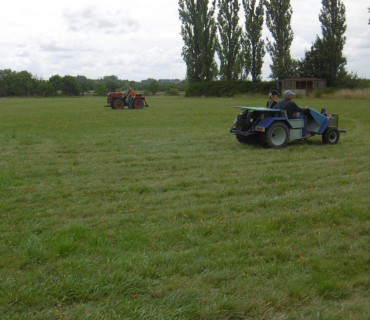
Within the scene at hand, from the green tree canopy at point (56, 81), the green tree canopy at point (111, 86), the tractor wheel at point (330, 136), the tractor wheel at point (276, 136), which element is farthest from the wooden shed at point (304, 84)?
the green tree canopy at point (111, 86)

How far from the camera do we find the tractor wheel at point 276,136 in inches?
357

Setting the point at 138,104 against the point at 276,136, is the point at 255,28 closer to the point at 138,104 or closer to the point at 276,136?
the point at 138,104

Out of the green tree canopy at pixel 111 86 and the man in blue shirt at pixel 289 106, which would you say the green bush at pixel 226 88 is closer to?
the man in blue shirt at pixel 289 106

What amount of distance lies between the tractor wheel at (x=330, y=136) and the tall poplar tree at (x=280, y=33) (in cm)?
3488

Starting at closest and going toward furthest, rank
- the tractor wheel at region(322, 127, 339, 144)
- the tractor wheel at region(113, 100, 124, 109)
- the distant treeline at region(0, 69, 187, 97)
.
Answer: the tractor wheel at region(322, 127, 339, 144) < the tractor wheel at region(113, 100, 124, 109) < the distant treeline at region(0, 69, 187, 97)

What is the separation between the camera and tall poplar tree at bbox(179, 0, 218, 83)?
1845 inches

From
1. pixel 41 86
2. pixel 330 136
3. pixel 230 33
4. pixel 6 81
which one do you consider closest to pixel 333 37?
pixel 230 33

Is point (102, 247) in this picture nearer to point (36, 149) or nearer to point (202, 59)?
point (36, 149)

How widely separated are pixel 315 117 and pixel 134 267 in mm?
7765

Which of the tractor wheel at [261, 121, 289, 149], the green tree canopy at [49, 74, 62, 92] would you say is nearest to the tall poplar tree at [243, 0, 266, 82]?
the tractor wheel at [261, 121, 289, 149]

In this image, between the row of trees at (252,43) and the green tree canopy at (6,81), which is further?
the green tree canopy at (6,81)

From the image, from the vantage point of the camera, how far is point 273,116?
30.4 ft

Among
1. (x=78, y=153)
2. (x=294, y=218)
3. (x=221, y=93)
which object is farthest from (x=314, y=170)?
(x=221, y=93)

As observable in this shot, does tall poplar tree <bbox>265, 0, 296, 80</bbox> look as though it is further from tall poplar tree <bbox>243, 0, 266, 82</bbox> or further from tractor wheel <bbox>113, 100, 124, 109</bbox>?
tractor wheel <bbox>113, 100, 124, 109</bbox>
